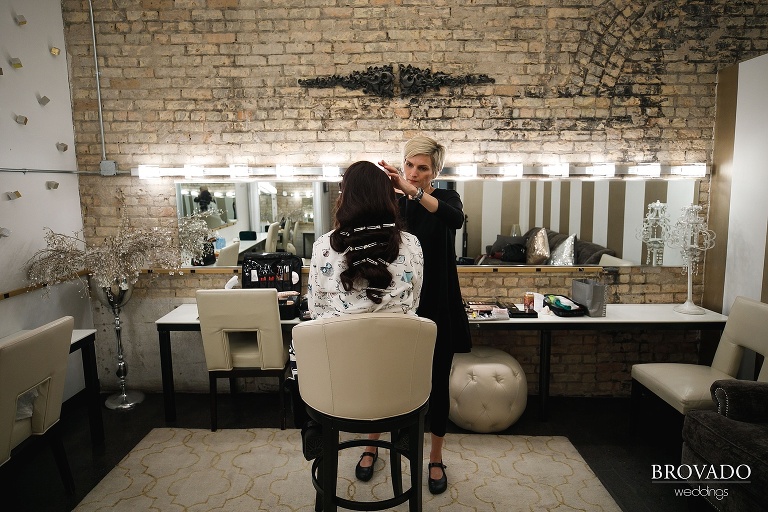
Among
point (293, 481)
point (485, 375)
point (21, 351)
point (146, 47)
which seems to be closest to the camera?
point (21, 351)

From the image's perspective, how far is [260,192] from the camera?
3.78 meters

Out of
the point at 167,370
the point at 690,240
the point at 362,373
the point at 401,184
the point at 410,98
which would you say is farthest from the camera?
the point at 410,98

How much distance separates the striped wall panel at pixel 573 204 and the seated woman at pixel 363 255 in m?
2.02

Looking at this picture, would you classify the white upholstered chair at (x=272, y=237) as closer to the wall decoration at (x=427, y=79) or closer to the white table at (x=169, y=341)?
the white table at (x=169, y=341)

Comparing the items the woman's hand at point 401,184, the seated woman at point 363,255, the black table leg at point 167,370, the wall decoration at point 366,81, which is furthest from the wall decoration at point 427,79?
the black table leg at point 167,370

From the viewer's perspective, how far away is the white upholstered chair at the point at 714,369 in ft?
8.78

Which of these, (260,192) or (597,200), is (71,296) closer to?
(260,192)

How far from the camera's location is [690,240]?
11.6ft

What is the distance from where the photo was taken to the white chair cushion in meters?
2.66

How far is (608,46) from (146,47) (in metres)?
3.50

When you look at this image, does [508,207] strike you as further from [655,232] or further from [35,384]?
[35,384]

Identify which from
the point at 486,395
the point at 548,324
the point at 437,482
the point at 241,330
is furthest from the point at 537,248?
the point at 241,330

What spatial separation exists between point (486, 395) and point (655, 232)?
1.92m

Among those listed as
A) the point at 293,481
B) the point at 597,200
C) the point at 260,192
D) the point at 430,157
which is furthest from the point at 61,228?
the point at 597,200
